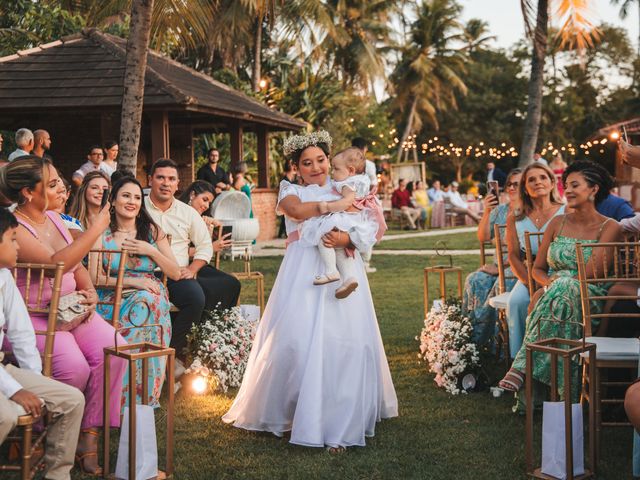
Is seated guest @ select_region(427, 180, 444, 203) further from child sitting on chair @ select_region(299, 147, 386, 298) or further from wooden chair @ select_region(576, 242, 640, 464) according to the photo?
child sitting on chair @ select_region(299, 147, 386, 298)

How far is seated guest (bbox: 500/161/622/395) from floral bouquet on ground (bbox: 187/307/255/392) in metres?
2.20

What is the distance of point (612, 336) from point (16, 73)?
15.2 metres

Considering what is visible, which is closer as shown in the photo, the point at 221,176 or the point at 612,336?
the point at 612,336

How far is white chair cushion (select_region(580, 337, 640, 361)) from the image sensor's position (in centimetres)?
447

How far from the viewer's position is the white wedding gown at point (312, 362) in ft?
16.0

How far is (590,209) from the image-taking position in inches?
223

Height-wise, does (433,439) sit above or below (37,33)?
below

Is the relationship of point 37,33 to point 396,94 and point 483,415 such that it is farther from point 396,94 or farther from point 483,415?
point 396,94

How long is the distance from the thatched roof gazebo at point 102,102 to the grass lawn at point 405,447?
10.7 meters

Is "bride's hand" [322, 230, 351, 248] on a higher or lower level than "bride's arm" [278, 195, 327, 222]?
lower

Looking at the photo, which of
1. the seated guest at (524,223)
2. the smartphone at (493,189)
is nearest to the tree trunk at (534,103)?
the smartphone at (493,189)

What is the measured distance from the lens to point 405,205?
27.2 metres

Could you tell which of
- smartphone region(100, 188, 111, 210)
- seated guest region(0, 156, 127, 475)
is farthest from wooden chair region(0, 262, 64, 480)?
smartphone region(100, 188, 111, 210)

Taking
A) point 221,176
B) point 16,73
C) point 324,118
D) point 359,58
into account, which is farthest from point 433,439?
point 359,58
